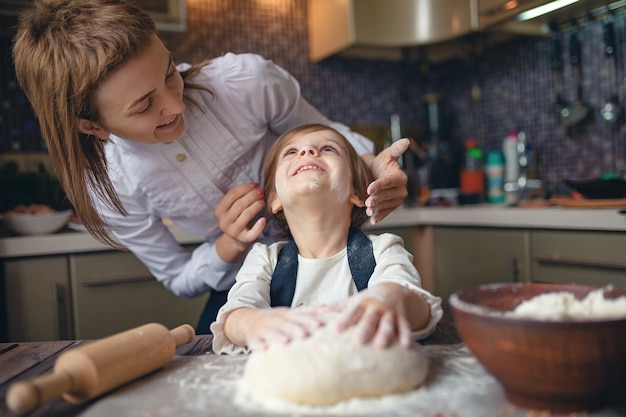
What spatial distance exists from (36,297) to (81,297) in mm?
129

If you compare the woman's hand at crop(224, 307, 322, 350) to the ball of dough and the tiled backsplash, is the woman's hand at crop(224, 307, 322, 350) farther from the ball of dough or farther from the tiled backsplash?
the tiled backsplash

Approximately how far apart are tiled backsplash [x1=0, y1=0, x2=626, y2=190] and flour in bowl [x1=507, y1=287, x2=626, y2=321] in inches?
68.0

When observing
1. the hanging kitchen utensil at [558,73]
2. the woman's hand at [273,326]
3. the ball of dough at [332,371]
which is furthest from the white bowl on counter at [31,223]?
the hanging kitchen utensil at [558,73]

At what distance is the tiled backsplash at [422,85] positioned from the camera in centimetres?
217

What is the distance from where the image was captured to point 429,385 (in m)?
0.63

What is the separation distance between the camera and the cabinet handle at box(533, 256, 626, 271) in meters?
1.59

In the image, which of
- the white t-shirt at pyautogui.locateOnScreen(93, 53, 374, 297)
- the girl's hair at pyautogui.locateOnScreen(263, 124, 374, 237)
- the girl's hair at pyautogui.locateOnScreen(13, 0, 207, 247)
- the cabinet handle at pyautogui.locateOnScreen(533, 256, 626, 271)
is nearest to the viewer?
the girl's hair at pyautogui.locateOnScreen(13, 0, 207, 247)

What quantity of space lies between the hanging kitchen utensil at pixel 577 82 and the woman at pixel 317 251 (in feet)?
4.70

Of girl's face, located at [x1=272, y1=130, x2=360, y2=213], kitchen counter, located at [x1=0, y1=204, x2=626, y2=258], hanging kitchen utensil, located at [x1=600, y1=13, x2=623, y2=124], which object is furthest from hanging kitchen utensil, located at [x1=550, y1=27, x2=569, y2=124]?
girl's face, located at [x1=272, y1=130, x2=360, y2=213]

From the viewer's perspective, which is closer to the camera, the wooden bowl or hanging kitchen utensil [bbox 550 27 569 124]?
the wooden bowl

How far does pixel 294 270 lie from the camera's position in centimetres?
102

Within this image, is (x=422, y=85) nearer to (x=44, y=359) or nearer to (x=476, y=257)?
(x=476, y=257)

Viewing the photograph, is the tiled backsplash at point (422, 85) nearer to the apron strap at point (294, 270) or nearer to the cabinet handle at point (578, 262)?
the cabinet handle at point (578, 262)

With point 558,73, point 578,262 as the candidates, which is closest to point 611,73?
point 558,73
